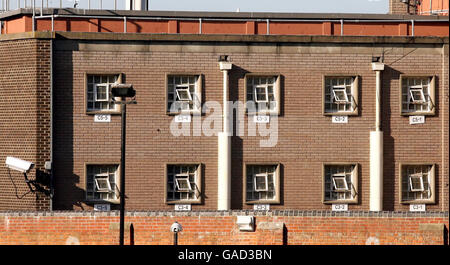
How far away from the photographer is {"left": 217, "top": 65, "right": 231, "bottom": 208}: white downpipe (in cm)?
3438

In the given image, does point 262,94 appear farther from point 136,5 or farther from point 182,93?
point 136,5

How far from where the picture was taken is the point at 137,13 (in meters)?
35.2

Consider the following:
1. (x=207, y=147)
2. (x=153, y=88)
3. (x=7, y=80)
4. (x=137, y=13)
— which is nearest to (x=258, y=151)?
(x=207, y=147)

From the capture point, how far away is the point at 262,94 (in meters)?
34.9

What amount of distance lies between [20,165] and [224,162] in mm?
6721

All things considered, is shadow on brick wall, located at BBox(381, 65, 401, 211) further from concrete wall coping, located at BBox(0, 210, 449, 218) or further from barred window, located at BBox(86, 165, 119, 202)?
barred window, located at BBox(86, 165, 119, 202)

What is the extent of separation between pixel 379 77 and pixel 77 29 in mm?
10374

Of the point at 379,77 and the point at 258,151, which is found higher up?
the point at 379,77

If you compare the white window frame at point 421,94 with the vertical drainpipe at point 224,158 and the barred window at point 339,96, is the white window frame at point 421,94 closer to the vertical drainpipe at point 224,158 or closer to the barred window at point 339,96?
the barred window at point 339,96

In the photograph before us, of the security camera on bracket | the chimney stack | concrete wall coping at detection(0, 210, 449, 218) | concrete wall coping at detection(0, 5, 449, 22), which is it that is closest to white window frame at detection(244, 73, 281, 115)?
concrete wall coping at detection(0, 5, 449, 22)

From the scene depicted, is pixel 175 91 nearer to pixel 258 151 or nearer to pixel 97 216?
pixel 258 151

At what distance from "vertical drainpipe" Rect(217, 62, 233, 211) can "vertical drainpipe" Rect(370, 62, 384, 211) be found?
4.87 m
